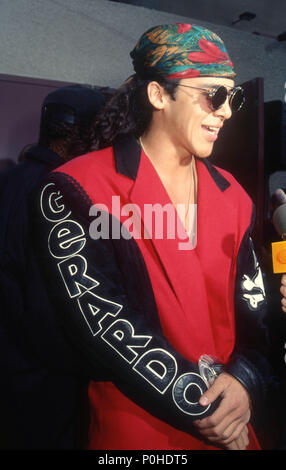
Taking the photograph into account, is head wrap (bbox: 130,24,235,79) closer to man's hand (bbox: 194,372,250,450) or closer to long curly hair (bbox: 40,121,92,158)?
long curly hair (bbox: 40,121,92,158)

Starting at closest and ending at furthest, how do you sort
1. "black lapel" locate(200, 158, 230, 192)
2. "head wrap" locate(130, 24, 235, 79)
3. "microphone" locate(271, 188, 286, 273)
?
"microphone" locate(271, 188, 286, 273) < "head wrap" locate(130, 24, 235, 79) < "black lapel" locate(200, 158, 230, 192)

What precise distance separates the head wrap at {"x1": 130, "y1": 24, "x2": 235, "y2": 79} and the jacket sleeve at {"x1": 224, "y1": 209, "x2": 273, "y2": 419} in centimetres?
33

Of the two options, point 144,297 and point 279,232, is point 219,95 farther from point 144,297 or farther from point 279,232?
point 144,297

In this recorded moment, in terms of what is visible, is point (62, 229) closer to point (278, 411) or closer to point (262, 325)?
point (262, 325)

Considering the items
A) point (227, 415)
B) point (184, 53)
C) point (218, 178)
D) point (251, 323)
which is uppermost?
point (184, 53)

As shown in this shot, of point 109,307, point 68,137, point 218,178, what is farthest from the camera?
point 68,137

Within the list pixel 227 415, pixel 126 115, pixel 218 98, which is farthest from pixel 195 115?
pixel 227 415

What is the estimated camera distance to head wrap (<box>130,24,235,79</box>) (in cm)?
67

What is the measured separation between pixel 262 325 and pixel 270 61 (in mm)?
2336

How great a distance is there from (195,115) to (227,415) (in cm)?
56

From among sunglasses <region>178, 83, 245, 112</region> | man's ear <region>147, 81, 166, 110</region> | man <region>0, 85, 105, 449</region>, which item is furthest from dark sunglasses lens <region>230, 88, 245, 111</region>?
man <region>0, 85, 105, 449</region>

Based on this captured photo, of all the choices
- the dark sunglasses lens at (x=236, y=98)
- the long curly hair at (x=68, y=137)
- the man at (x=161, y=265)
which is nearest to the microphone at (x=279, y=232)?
→ the man at (x=161, y=265)

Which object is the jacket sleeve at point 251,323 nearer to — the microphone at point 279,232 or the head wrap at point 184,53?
the microphone at point 279,232

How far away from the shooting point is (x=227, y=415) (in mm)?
614
